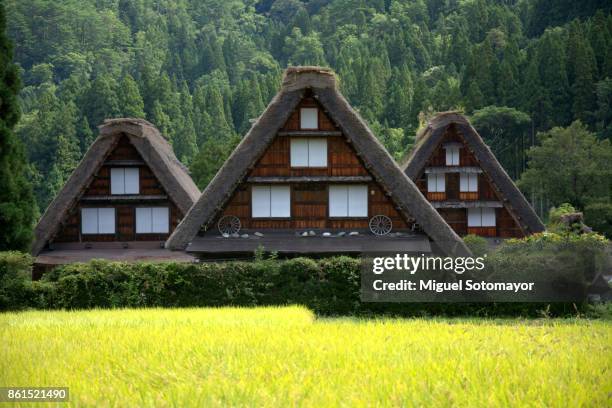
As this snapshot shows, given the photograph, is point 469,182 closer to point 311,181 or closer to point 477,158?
point 477,158

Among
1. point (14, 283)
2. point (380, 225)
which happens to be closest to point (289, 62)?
point (380, 225)

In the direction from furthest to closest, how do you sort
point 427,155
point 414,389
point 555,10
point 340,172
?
point 555,10 → point 427,155 → point 340,172 → point 414,389

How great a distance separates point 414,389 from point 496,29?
108010 millimetres

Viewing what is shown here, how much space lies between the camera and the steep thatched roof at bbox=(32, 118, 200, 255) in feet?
112

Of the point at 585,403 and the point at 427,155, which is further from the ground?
the point at 427,155

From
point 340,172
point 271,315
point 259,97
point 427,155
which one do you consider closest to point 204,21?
point 259,97

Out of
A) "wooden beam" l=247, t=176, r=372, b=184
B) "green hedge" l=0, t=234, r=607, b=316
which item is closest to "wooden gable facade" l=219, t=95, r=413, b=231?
"wooden beam" l=247, t=176, r=372, b=184

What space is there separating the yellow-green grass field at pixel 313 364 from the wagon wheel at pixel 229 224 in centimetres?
1383

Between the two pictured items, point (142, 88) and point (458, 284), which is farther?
point (142, 88)

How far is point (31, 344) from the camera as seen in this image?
12.4 m

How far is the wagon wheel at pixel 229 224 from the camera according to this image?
95.3 ft

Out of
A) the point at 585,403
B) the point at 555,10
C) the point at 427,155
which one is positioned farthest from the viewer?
the point at 555,10

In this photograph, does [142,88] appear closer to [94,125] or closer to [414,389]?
[94,125]

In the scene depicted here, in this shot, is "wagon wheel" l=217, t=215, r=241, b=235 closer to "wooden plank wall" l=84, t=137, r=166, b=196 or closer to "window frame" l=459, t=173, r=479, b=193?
"wooden plank wall" l=84, t=137, r=166, b=196
